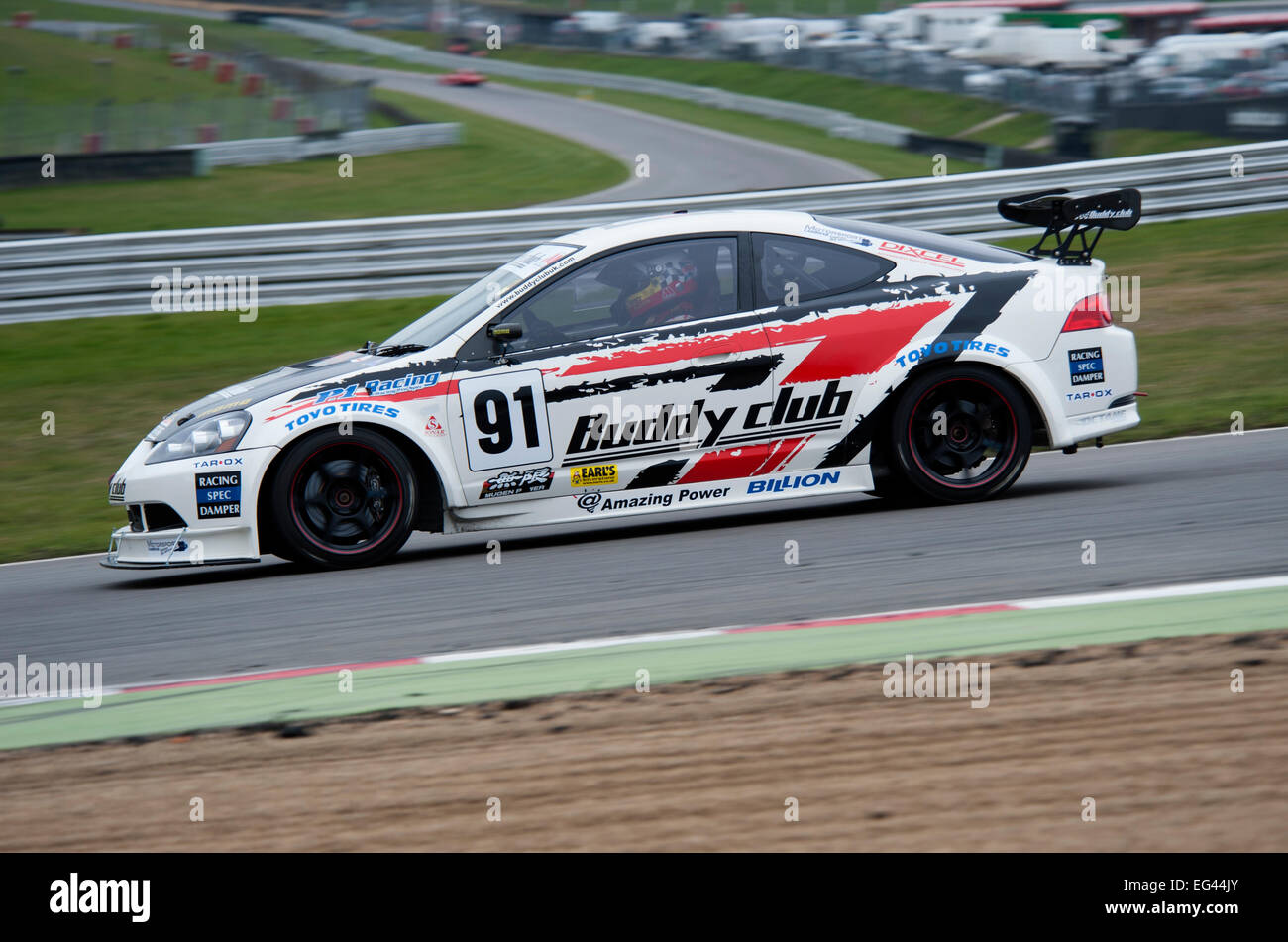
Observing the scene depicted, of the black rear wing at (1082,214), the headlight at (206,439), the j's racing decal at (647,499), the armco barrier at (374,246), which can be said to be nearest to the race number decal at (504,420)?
the j's racing decal at (647,499)

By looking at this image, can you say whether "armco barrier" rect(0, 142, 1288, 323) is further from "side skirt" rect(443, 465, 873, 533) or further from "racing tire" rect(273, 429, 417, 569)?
"racing tire" rect(273, 429, 417, 569)

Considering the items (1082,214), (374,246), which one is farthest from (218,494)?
(374,246)

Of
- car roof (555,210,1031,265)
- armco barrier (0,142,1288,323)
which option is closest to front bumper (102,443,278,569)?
car roof (555,210,1031,265)

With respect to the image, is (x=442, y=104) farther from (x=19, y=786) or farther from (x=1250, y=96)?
(x=19, y=786)

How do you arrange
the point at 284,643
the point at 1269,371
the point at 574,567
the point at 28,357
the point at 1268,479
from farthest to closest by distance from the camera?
the point at 28,357 → the point at 1269,371 → the point at 1268,479 → the point at 574,567 → the point at 284,643

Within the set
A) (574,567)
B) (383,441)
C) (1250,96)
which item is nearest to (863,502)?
(574,567)

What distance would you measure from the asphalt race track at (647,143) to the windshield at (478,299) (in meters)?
12.0

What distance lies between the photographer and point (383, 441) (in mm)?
6770

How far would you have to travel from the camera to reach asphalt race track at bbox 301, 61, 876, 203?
2780cm

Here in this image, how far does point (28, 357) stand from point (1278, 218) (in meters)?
12.6

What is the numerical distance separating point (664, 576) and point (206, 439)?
7.46 ft

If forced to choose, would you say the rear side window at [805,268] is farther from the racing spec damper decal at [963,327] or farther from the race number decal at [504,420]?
the race number decal at [504,420]

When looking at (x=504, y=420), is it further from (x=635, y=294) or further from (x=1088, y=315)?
(x=1088, y=315)

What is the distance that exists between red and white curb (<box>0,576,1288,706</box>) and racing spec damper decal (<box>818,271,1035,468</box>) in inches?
71.4
